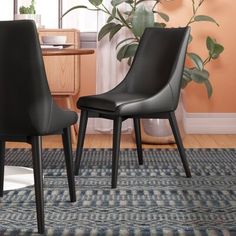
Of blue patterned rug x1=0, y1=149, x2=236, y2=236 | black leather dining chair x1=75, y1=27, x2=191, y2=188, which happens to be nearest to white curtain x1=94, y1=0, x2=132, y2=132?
blue patterned rug x1=0, y1=149, x2=236, y2=236

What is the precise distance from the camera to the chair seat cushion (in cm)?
274

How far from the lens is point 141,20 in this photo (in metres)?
4.04

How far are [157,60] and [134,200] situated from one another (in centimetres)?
97

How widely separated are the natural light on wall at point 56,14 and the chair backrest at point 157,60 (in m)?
1.60

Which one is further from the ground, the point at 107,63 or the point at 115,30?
the point at 115,30

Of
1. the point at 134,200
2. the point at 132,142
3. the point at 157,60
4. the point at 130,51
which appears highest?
the point at 157,60

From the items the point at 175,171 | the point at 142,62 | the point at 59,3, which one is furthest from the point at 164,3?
the point at 175,171

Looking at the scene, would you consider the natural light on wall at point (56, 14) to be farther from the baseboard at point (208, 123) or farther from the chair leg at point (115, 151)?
the chair leg at point (115, 151)

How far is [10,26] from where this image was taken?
1.97 meters

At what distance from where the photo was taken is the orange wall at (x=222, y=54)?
4680 mm

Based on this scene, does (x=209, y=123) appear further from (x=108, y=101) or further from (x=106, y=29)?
(x=108, y=101)

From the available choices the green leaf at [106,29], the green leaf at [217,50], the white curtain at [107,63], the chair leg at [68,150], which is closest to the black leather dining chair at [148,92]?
the chair leg at [68,150]

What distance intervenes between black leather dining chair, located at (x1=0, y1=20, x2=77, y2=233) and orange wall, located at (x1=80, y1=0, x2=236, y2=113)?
9.04ft

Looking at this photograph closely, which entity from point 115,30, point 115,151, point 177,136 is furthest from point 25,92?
point 115,30
